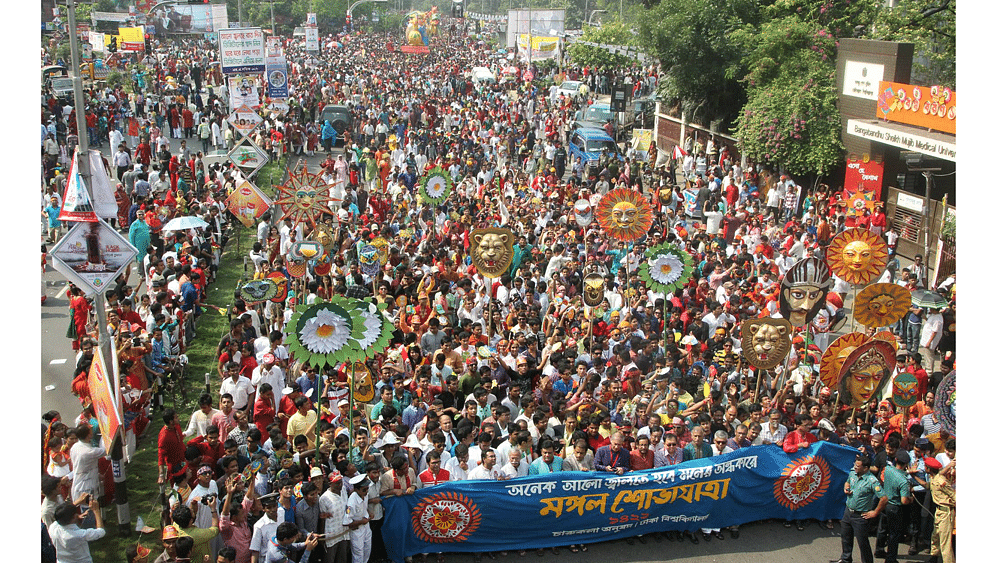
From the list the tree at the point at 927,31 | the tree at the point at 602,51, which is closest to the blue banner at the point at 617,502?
the tree at the point at 927,31

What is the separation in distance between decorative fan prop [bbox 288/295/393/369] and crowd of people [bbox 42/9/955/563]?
1.39 ft

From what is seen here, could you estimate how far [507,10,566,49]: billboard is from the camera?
49625mm

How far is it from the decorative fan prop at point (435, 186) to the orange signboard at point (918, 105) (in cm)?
1070

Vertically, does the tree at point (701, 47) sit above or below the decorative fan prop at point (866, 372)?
above

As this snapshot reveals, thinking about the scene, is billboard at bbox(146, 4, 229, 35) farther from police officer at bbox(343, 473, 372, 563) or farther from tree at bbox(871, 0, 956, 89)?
police officer at bbox(343, 473, 372, 563)

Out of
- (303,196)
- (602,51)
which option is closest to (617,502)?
(303,196)

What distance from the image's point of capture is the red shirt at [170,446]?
29.6 feet

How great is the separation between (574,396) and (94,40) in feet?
133

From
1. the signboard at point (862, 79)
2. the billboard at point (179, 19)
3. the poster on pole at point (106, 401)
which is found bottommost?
the poster on pole at point (106, 401)

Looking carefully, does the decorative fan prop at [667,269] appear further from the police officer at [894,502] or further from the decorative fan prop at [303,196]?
the decorative fan prop at [303,196]

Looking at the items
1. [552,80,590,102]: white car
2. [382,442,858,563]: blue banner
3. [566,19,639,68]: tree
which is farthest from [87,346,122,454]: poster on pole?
[566,19,639,68]: tree

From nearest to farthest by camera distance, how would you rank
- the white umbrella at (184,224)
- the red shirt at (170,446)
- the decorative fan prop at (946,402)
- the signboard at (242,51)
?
the red shirt at (170,446)
the decorative fan prop at (946,402)
the white umbrella at (184,224)
the signboard at (242,51)

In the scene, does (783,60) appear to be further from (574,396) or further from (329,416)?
(329,416)

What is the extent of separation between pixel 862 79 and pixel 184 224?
16.5 meters
